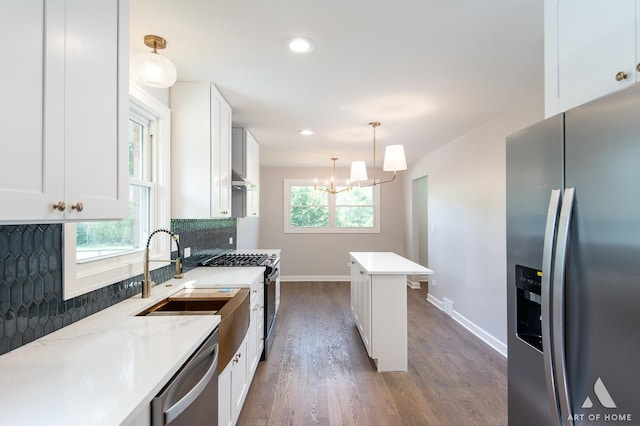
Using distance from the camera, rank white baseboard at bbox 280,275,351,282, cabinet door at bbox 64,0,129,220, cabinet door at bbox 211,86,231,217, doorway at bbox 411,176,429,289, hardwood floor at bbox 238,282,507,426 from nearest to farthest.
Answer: cabinet door at bbox 64,0,129,220
hardwood floor at bbox 238,282,507,426
cabinet door at bbox 211,86,231,217
doorway at bbox 411,176,429,289
white baseboard at bbox 280,275,351,282

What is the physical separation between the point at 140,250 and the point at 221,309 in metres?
0.78

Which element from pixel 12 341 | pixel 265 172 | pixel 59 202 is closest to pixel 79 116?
pixel 59 202

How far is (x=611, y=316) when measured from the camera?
93 centimetres

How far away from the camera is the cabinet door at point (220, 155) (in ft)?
8.49

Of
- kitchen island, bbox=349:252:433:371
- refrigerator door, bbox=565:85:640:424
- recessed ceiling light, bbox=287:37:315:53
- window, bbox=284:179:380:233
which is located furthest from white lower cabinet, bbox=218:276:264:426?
window, bbox=284:179:380:233

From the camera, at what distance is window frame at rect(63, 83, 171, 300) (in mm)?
1446

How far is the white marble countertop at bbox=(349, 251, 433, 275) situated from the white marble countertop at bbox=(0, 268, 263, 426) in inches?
64.6

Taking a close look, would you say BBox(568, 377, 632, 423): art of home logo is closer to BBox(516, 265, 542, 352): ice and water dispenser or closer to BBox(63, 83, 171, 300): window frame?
BBox(516, 265, 542, 352): ice and water dispenser

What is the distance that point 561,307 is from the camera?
3.51 ft

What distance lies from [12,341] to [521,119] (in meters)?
3.73

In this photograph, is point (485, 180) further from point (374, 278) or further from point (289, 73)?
point (289, 73)

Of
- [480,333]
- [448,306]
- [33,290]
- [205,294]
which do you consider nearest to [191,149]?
[205,294]

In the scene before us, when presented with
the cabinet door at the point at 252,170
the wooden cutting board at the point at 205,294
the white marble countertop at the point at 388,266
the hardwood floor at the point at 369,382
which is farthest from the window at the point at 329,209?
the wooden cutting board at the point at 205,294

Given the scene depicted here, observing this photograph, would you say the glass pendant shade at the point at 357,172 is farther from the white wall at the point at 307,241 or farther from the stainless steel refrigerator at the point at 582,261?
the white wall at the point at 307,241
